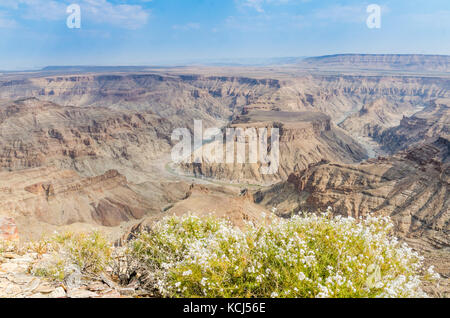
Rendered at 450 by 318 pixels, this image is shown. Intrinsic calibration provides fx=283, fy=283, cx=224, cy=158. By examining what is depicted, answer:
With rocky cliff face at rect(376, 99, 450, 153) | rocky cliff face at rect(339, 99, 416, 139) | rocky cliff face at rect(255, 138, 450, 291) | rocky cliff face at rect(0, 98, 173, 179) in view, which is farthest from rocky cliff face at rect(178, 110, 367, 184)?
rocky cliff face at rect(255, 138, 450, 291)

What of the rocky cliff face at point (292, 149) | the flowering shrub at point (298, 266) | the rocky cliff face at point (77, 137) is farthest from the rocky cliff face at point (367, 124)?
the flowering shrub at point (298, 266)

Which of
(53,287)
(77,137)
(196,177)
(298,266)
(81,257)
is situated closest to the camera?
(298,266)

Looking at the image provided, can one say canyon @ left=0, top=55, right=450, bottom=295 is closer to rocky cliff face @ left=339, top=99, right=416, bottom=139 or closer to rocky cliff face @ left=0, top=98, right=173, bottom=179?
rocky cliff face @ left=0, top=98, right=173, bottom=179

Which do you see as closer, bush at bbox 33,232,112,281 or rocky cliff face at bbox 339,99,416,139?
bush at bbox 33,232,112,281

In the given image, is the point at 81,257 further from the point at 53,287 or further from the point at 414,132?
the point at 414,132

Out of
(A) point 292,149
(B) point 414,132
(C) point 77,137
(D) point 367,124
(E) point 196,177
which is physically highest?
(D) point 367,124

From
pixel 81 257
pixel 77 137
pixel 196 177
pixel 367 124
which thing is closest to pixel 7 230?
pixel 81 257

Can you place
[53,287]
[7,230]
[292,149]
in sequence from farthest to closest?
[292,149], [7,230], [53,287]

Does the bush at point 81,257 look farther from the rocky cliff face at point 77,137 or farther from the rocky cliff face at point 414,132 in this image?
the rocky cliff face at point 414,132

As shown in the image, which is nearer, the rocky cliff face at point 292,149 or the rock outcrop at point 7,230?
the rock outcrop at point 7,230
